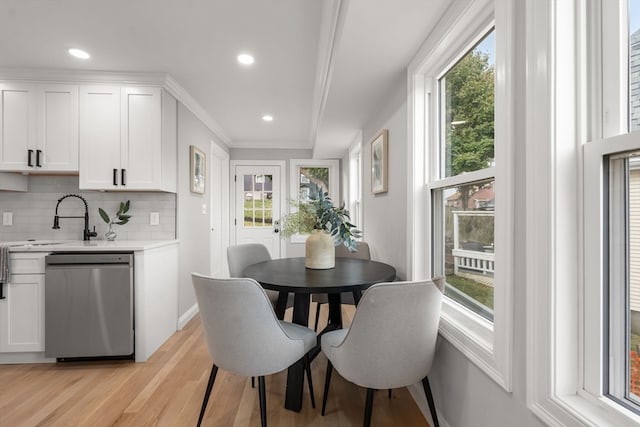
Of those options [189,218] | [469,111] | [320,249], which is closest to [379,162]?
[320,249]

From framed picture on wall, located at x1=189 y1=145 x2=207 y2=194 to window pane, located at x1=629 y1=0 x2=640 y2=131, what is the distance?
11.5ft

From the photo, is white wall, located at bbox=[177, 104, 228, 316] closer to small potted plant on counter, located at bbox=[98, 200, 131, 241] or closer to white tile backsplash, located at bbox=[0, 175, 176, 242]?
white tile backsplash, located at bbox=[0, 175, 176, 242]

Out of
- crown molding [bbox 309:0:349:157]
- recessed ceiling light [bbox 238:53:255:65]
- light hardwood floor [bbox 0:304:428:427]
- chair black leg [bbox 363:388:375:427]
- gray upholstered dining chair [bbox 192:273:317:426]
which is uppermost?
recessed ceiling light [bbox 238:53:255:65]

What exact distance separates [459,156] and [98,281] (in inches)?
106

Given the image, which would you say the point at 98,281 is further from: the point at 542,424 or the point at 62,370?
the point at 542,424

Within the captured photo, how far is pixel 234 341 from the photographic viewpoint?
1477 mm

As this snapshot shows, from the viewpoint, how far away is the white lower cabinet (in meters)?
2.43

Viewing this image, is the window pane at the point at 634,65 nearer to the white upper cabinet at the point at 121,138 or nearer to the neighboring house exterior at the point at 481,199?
the neighboring house exterior at the point at 481,199

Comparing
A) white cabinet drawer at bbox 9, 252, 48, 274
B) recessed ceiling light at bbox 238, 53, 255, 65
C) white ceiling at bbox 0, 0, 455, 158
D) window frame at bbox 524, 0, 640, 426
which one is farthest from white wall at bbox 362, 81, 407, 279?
white cabinet drawer at bbox 9, 252, 48, 274

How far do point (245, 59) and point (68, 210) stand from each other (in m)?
2.25

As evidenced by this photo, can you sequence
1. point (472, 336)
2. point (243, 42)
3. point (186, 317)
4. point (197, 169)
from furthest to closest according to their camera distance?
point (197, 169), point (186, 317), point (243, 42), point (472, 336)

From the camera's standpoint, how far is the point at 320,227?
2137mm

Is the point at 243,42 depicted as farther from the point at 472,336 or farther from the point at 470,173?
the point at 472,336

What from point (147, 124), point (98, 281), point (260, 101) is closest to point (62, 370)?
point (98, 281)
